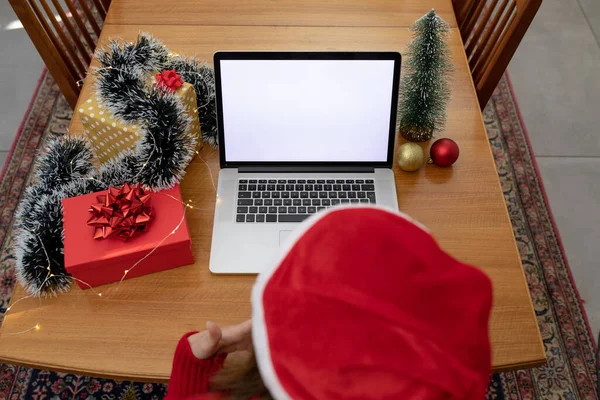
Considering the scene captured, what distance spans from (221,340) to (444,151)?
0.56m

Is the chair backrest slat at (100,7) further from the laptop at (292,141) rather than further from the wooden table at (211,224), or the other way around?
the laptop at (292,141)

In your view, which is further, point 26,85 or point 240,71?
point 26,85

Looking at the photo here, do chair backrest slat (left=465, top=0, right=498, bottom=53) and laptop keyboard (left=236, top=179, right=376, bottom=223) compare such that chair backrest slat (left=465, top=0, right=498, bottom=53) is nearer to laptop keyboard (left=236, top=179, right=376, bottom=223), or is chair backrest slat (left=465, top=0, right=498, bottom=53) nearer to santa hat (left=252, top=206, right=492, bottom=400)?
laptop keyboard (left=236, top=179, right=376, bottom=223)

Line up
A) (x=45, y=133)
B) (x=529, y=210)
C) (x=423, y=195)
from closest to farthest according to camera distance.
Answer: (x=423, y=195) < (x=529, y=210) < (x=45, y=133)

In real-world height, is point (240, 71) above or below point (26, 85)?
above

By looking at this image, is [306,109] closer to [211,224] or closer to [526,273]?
[211,224]

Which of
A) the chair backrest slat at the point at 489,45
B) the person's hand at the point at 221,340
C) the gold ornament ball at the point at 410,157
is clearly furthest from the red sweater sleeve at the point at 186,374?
the chair backrest slat at the point at 489,45

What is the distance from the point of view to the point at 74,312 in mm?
849

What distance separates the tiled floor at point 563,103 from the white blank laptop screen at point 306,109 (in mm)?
1184

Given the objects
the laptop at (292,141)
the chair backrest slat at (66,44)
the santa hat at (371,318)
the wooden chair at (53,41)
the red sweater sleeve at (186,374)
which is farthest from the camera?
the chair backrest slat at (66,44)

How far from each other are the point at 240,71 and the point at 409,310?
56 cm

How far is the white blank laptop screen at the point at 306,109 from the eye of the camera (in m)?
0.90

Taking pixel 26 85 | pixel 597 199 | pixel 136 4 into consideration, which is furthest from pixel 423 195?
pixel 26 85

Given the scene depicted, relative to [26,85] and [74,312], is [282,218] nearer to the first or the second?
[74,312]
